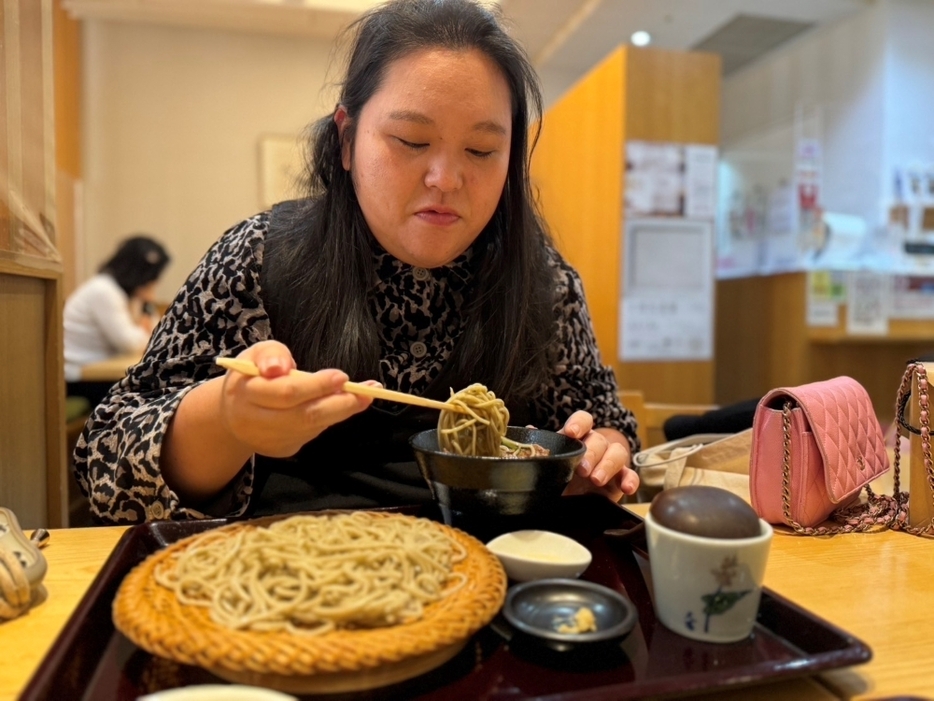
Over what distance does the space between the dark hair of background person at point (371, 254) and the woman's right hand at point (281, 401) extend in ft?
1.32

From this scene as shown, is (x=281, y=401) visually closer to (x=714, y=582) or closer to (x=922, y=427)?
(x=714, y=582)

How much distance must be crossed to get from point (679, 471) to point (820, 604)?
516 mm

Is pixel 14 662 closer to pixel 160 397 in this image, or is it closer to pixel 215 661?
pixel 215 661

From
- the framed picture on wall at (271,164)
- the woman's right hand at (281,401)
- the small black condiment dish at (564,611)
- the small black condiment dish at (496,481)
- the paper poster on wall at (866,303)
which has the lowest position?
the small black condiment dish at (564,611)

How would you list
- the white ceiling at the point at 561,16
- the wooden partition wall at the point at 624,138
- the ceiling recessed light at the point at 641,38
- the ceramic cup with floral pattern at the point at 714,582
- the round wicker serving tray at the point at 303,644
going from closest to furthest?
the round wicker serving tray at the point at 303,644
the ceramic cup with floral pattern at the point at 714,582
the wooden partition wall at the point at 624,138
the white ceiling at the point at 561,16
the ceiling recessed light at the point at 641,38

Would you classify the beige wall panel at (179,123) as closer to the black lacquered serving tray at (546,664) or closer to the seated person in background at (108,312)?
the seated person in background at (108,312)

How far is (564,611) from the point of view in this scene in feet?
2.43

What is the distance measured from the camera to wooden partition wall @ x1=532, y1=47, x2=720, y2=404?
11.6ft

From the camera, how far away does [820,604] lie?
0.86 meters

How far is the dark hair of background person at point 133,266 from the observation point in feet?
15.5

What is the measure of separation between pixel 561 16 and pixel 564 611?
539cm

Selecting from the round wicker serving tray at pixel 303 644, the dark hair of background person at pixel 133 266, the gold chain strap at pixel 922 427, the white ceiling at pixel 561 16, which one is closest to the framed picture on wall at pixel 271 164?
the white ceiling at pixel 561 16

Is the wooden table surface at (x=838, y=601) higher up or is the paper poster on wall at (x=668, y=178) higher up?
the paper poster on wall at (x=668, y=178)

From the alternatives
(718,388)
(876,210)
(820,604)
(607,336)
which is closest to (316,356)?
(820,604)
